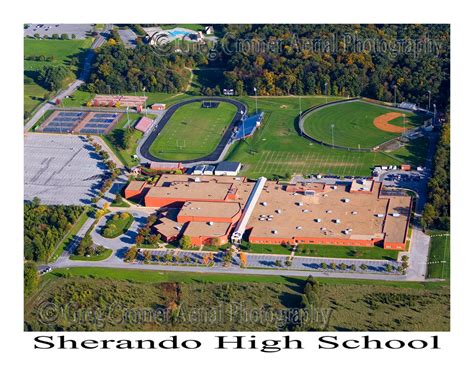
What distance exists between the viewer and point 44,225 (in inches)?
3007

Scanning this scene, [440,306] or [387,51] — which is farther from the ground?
[387,51]

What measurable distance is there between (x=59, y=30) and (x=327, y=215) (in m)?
62.9

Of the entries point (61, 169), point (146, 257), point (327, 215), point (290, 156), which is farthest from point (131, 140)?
point (327, 215)

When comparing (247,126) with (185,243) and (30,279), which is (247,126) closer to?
(185,243)

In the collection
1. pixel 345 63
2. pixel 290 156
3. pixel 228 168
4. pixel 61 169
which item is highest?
pixel 345 63

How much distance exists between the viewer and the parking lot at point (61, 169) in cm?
8319

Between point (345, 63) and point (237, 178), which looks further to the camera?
point (345, 63)

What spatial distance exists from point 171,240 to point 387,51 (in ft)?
140

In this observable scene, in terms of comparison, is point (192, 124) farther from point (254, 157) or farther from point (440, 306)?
point (440, 306)

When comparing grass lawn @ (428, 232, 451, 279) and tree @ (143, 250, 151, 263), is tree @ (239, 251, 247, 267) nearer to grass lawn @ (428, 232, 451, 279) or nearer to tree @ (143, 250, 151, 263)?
tree @ (143, 250, 151, 263)

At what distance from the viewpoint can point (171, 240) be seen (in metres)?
74.4

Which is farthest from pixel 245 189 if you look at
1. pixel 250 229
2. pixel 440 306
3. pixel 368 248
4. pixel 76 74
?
pixel 76 74

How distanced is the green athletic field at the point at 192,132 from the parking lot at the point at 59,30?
27.7 meters

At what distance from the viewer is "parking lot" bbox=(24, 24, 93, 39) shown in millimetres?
122250
